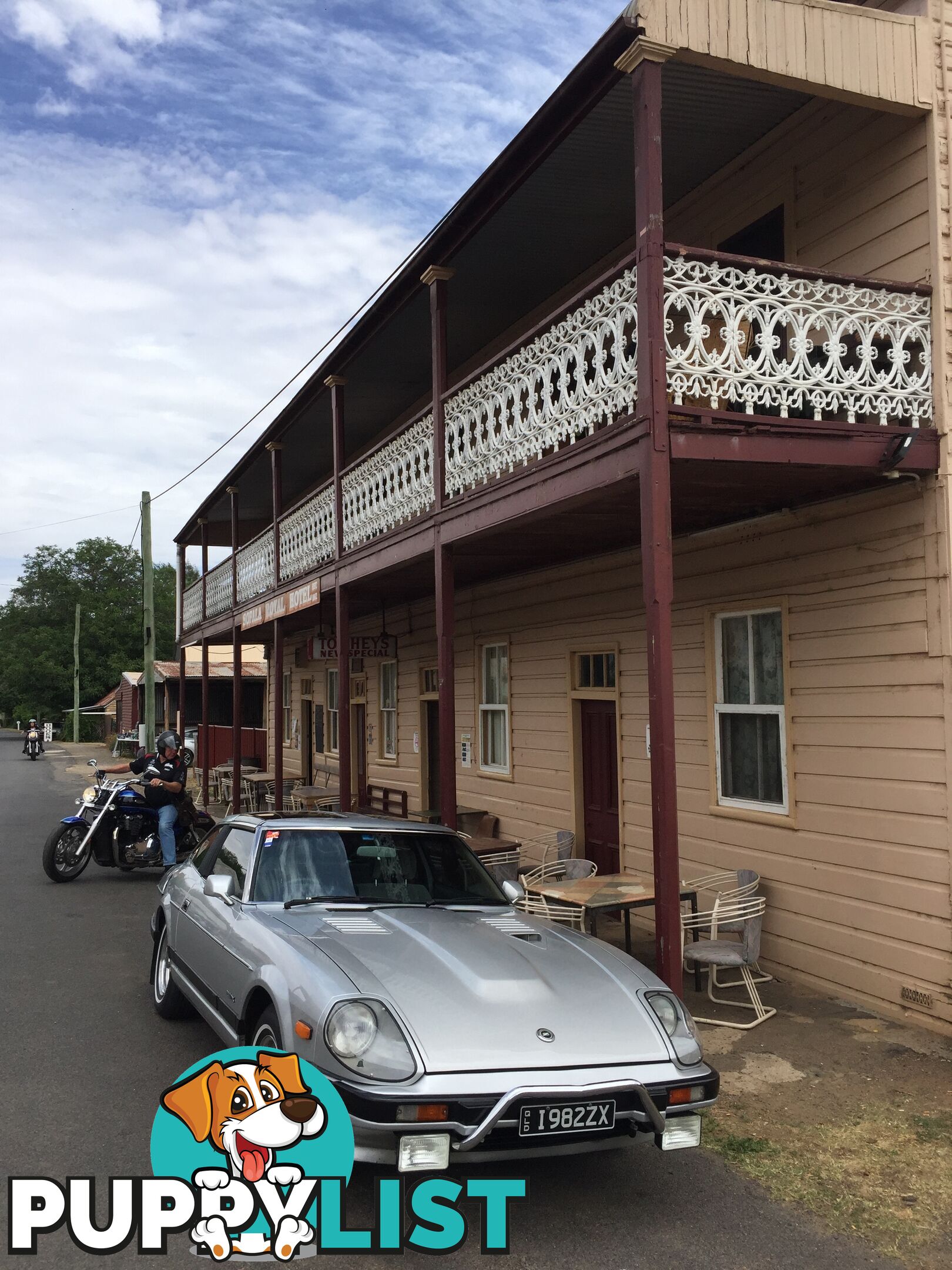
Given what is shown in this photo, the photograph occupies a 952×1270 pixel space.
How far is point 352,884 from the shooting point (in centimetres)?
554

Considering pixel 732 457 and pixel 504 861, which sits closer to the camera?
pixel 732 457

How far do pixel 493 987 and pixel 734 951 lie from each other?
131 inches

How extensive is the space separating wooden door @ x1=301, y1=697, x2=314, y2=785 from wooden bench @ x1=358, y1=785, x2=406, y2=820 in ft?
14.6

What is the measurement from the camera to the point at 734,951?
707cm

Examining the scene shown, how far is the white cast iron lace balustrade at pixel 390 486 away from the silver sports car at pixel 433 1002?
4998mm

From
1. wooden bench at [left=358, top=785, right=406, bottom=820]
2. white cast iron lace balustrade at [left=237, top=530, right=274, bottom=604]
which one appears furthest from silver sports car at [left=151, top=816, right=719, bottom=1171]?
white cast iron lace balustrade at [left=237, top=530, right=274, bottom=604]

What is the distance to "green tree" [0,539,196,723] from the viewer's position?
8081cm

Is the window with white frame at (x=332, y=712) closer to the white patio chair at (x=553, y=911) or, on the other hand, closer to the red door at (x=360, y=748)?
the red door at (x=360, y=748)

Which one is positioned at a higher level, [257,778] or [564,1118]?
[564,1118]

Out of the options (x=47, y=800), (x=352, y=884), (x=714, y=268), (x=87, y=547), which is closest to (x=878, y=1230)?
(x=352, y=884)

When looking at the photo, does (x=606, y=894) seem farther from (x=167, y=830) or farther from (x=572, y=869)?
(x=167, y=830)

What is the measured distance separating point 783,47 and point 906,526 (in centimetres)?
318

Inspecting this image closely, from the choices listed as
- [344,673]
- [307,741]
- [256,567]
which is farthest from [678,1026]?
[307,741]

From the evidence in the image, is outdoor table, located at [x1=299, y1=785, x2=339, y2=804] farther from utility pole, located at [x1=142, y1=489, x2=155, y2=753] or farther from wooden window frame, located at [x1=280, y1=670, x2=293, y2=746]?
utility pole, located at [x1=142, y1=489, x2=155, y2=753]
